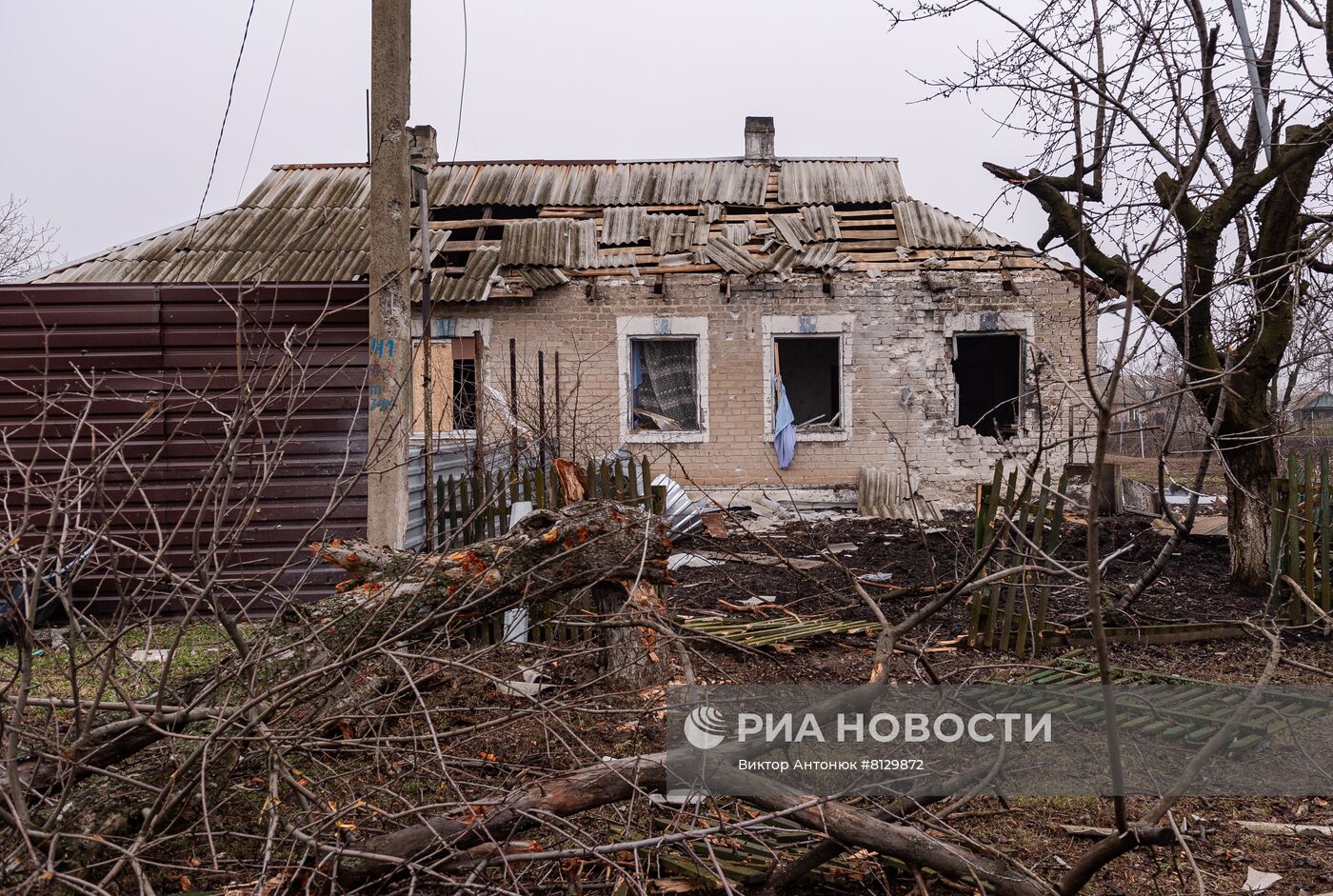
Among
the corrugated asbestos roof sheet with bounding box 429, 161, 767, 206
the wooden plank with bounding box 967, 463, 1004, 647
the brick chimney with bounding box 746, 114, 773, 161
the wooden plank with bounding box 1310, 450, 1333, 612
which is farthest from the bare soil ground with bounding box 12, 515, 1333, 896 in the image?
the brick chimney with bounding box 746, 114, 773, 161

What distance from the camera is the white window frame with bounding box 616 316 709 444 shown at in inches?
491

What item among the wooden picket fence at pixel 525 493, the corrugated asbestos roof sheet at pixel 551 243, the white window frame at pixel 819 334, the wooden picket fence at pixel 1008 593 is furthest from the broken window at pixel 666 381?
the wooden picket fence at pixel 1008 593

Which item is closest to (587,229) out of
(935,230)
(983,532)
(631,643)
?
(935,230)

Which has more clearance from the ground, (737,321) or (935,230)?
(935,230)

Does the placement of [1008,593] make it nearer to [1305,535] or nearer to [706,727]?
[1305,535]

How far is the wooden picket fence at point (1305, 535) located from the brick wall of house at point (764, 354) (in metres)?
6.03

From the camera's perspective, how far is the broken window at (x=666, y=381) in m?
12.7

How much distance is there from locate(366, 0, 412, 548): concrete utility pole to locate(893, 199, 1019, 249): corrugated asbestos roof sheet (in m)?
8.51

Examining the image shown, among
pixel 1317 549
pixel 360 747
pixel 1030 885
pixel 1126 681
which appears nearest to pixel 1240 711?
pixel 1030 885

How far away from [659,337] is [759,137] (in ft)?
15.6

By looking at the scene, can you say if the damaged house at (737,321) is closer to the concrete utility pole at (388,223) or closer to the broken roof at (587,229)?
the broken roof at (587,229)

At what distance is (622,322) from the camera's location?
1248 centimetres

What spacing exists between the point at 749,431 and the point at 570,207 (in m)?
4.18

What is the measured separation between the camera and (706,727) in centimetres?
329
